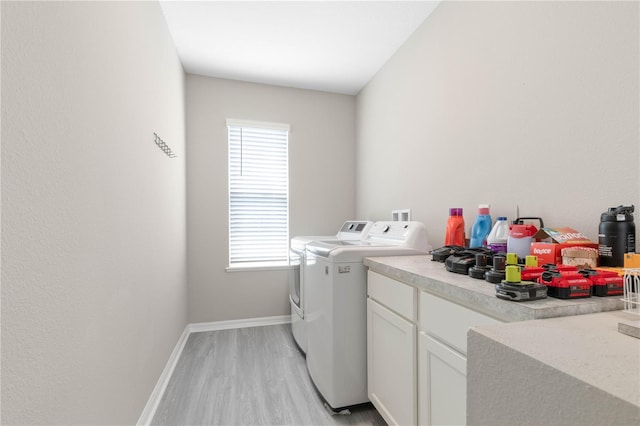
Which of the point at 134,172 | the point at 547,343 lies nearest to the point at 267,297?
the point at 134,172

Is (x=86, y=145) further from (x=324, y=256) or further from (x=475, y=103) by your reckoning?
(x=475, y=103)

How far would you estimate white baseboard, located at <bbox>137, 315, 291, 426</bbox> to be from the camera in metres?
1.62

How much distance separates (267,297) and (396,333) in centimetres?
201

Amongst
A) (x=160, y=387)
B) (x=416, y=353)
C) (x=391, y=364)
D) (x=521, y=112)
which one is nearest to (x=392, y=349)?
(x=391, y=364)

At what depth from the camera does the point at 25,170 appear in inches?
27.3

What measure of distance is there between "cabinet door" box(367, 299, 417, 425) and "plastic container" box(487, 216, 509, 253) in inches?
22.0

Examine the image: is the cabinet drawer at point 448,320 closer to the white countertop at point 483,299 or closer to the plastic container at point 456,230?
the white countertop at point 483,299

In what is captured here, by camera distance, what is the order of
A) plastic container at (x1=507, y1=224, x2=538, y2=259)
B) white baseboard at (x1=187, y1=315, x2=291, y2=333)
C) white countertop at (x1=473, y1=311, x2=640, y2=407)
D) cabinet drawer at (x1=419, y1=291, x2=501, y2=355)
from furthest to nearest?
1. white baseboard at (x1=187, y1=315, x2=291, y2=333)
2. plastic container at (x1=507, y1=224, x2=538, y2=259)
3. cabinet drawer at (x1=419, y1=291, x2=501, y2=355)
4. white countertop at (x1=473, y1=311, x2=640, y2=407)

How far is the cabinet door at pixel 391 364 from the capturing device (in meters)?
1.22

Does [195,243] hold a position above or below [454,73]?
below

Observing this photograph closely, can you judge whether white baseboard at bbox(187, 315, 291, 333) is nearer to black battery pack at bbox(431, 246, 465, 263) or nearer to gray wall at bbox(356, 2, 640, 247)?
gray wall at bbox(356, 2, 640, 247)

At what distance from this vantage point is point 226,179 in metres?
3.01

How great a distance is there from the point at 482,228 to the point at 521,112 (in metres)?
0.59

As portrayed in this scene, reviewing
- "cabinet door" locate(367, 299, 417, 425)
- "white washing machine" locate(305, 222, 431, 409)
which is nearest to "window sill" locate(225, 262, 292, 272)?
"white washing machine" locate(305, 222, 431, 409)
